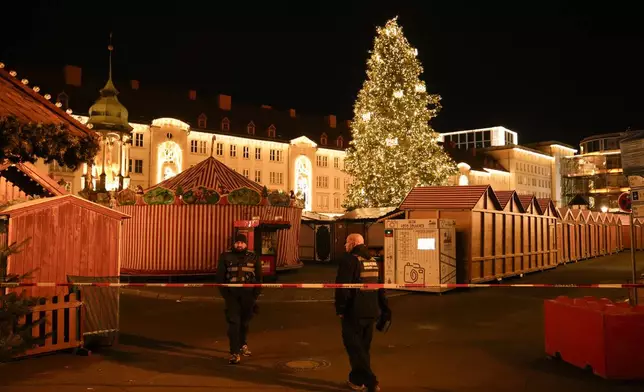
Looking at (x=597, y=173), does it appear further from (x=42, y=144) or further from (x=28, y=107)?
(x=42, y=144)

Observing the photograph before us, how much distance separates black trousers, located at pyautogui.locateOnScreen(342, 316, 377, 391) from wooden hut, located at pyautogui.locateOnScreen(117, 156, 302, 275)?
44.2ft

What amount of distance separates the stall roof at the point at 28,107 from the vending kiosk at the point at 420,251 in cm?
1046

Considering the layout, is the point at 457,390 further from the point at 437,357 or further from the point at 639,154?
the point at 639,154

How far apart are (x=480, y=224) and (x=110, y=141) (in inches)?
627

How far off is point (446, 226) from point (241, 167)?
1743 inches

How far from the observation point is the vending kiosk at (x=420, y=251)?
635 inches

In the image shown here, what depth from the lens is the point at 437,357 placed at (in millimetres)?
8688

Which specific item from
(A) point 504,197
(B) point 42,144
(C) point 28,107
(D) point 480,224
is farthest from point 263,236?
(B) point 42,144

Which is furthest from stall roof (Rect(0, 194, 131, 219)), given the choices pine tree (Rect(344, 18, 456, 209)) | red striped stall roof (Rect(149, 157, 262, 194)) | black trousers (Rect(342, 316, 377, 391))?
pine tree (Rect(344, 18, 456, 209))

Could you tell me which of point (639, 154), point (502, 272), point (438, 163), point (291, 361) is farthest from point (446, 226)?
point (438, 163)

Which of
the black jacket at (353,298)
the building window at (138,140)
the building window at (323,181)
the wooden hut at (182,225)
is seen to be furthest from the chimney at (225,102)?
the black jacket at (353,298)

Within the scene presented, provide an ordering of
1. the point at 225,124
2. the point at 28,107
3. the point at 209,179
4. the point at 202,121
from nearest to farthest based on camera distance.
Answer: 1. the point at 28,107
2. the point at 209,179
3. the point at 202,121
4. the point at 225,124

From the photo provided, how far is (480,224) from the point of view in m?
18.4

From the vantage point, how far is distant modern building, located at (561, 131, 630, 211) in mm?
81188
